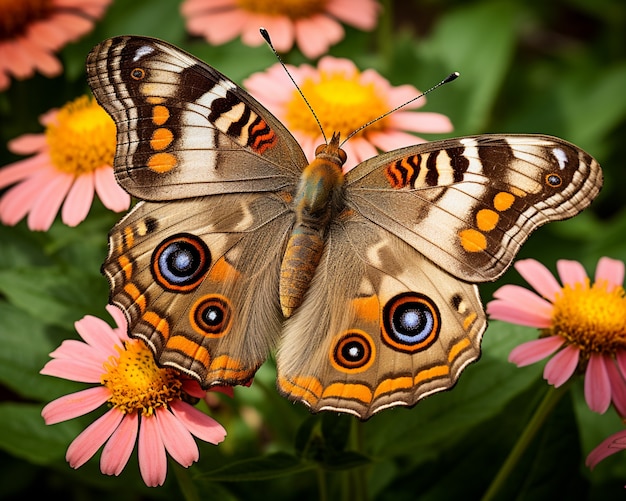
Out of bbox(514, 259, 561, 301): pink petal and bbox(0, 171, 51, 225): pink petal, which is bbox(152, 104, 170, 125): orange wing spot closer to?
bbox(0, 171, 51, 225): pink petal

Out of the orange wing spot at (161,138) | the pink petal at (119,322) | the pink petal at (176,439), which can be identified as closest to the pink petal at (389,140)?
the orange wing spot at (161,138)

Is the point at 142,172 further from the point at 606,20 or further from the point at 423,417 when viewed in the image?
the point at 606,20

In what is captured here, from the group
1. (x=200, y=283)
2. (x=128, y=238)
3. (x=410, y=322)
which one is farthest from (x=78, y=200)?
(x=410, y=322)

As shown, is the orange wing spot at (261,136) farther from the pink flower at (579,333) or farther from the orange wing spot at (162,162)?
the pink flower at (579,333)

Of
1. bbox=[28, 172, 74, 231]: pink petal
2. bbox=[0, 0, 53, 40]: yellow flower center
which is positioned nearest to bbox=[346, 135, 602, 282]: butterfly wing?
bbox=[28, 172, 74, 231]: pink petal

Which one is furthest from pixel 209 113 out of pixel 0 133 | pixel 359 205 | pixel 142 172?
pixel 0 133

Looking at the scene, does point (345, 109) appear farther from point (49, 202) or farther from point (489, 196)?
point (49, 202)
